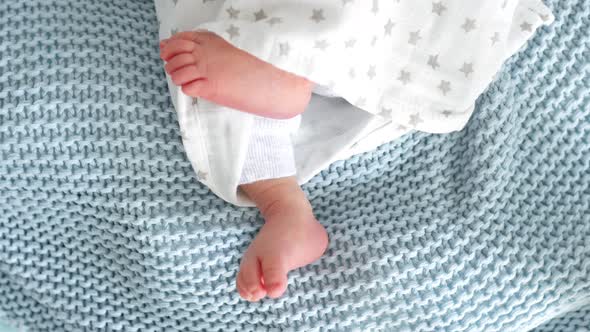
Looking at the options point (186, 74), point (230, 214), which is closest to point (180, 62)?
point (186, 74)

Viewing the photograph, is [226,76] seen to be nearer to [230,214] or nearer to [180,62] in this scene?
[180,62]

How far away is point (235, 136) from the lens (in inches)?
39.2

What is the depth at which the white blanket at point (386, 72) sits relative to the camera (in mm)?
963

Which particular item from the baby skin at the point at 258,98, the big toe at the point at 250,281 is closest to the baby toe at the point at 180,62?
the baby skin at the point at 258,98

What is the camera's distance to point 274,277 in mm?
917

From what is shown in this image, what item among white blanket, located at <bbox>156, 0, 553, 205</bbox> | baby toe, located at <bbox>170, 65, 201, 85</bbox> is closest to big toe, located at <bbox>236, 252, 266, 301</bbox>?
white blanket, located at <bbox>156, 0, 553, 205</bbox>

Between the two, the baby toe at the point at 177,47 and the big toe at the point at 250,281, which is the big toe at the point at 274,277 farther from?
the baby toe at the point at 177,47

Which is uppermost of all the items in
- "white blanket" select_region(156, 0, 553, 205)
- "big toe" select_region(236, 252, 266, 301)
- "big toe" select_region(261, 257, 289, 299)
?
"white blanket" select_region(156, 0, 553, 205)

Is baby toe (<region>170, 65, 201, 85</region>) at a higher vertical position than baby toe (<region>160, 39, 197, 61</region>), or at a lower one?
lower

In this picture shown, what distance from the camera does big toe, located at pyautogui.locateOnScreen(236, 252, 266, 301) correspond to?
3.03ft

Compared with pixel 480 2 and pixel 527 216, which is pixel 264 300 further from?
pixel 480 2

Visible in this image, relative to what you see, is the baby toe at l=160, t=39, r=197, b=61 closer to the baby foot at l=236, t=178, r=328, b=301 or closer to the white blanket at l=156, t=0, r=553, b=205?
the white blanket at l=156, t=0, r=553, b=205

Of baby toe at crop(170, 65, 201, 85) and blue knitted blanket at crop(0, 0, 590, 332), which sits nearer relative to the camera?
baby toe at crop(170, 65, 201, 85)

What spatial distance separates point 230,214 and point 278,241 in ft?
0.36
